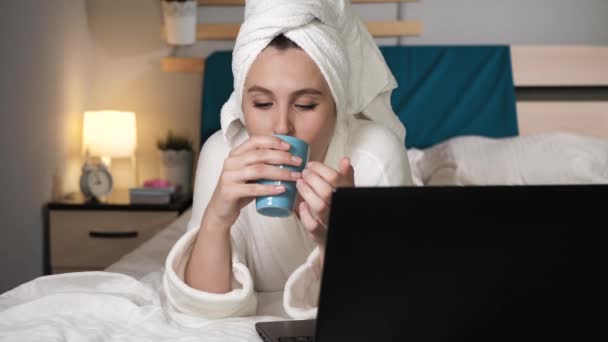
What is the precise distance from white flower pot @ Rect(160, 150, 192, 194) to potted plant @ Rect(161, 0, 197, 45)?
56cm

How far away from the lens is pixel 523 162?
2521mm

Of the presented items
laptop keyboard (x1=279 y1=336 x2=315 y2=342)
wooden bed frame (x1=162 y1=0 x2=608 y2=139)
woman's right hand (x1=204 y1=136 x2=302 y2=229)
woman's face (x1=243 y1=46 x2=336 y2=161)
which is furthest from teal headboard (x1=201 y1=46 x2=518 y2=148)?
laptop keyboard (x1=279 y1=336 x2=315 y2=342)

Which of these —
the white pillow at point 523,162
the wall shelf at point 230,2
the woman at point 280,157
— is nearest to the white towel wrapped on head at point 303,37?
the woman at point 280,157

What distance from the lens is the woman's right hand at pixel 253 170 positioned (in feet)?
3.04

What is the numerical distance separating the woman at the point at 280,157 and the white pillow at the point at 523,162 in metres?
1.05

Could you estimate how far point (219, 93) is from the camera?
3.20 m

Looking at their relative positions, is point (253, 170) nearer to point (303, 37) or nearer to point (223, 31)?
point (303, 37)

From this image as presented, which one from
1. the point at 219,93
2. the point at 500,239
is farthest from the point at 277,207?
the point at 219,93

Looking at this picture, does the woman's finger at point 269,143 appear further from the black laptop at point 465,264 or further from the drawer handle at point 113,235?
the drawer handle at point 113,235

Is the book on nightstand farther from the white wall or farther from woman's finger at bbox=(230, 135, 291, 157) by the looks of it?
woman's finger at bbox=(230, 135, 291, 157)

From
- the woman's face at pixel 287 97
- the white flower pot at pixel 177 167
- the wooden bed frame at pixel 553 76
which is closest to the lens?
the woman's face at pixel 287 97

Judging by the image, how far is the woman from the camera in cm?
96

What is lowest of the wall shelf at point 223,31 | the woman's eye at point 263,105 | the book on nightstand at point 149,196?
the book on nightstand at point 149,196

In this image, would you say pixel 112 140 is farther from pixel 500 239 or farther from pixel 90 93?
pixel 500 239
